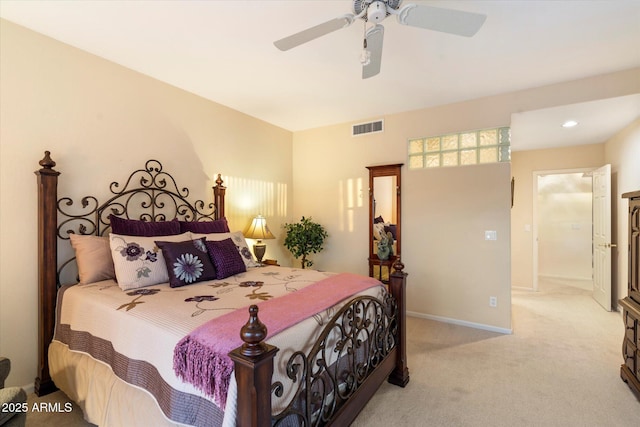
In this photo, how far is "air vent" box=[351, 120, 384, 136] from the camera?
430 centimetres

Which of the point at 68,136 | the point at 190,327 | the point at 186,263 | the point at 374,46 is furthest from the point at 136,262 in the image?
the point at 374,46

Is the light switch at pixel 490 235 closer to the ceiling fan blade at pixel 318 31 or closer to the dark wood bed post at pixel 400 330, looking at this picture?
the dark wood bed post at pixel 400 330

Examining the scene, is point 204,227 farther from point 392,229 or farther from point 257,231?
point 392,229

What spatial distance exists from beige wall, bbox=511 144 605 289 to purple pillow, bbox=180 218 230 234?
5.01 metres

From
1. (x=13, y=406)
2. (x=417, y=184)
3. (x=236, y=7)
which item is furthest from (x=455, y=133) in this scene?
(x=13, y=406)

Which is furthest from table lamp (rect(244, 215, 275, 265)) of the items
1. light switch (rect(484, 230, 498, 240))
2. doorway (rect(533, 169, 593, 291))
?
doorway (rect(533, 169, 593, 291))

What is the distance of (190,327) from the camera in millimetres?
1474

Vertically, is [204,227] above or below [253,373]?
above

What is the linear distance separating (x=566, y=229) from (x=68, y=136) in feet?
26.8

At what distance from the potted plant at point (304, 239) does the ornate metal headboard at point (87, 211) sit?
3.97 ft

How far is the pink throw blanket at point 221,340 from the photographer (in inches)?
48.0

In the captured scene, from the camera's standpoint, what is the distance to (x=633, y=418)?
6.61ft

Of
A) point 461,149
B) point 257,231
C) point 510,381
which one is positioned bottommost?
point 510,381

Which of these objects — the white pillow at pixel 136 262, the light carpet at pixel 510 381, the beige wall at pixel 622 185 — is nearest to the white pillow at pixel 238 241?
the white pillow at pixel 136 262
